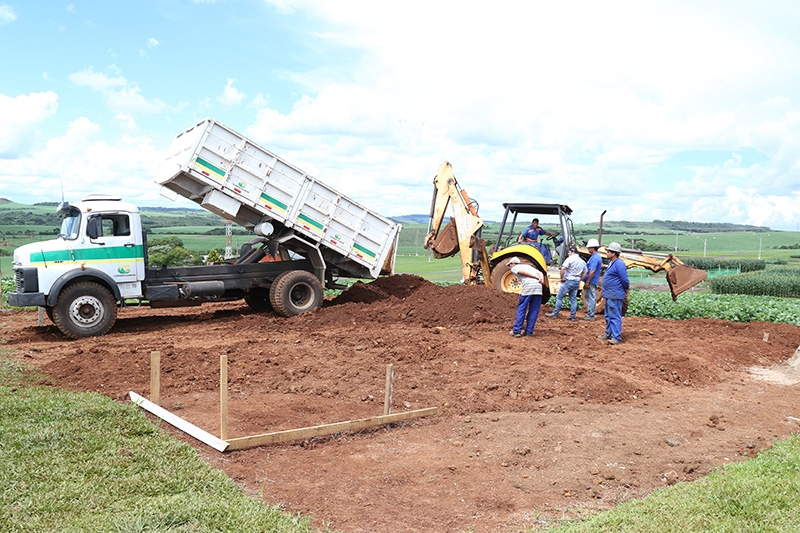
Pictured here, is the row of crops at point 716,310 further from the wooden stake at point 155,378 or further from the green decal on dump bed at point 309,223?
the wooden stake at point 155,378

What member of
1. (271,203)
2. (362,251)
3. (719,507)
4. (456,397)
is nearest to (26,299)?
(271,203)

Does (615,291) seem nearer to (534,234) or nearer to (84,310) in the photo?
(534,234)

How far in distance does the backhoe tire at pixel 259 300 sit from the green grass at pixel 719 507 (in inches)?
475

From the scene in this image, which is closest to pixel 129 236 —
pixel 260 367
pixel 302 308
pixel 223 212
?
pixel 223 212

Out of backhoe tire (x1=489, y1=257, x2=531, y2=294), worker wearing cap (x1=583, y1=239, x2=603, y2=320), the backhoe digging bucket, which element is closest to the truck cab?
the backhoe digging bucket

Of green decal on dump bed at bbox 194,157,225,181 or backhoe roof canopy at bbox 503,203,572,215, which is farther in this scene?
backhoe roof canopy at bbox 503,203,572,215

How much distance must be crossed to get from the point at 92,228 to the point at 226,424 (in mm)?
7934

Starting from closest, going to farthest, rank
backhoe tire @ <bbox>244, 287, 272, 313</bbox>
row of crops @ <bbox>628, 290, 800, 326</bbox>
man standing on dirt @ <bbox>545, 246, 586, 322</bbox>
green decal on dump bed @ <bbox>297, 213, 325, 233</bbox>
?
man standing on dirt @ <bbox>545, 246, 586, 322</bbox>
green decal on dump bed @ <bbox>297, 213, 325, 233</bbox>
backhoe tire @ <bbox>244, 287, 272, 313</bbox>
row of crops @ <bbox>628, 290, 800, 326</bbox>

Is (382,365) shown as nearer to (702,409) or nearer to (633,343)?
(702,409)

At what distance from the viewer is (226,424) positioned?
6762 millimetres

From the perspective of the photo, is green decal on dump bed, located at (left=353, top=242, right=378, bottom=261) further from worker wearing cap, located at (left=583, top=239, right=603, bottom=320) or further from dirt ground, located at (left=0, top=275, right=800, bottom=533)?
worker wearing cap, located at (left=583, top=239, right=603, bottom=320)

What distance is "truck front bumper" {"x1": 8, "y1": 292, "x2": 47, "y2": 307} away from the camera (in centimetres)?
1253

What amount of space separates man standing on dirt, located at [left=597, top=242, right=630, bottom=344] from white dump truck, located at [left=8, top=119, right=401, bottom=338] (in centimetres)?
556

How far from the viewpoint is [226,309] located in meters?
17.8
